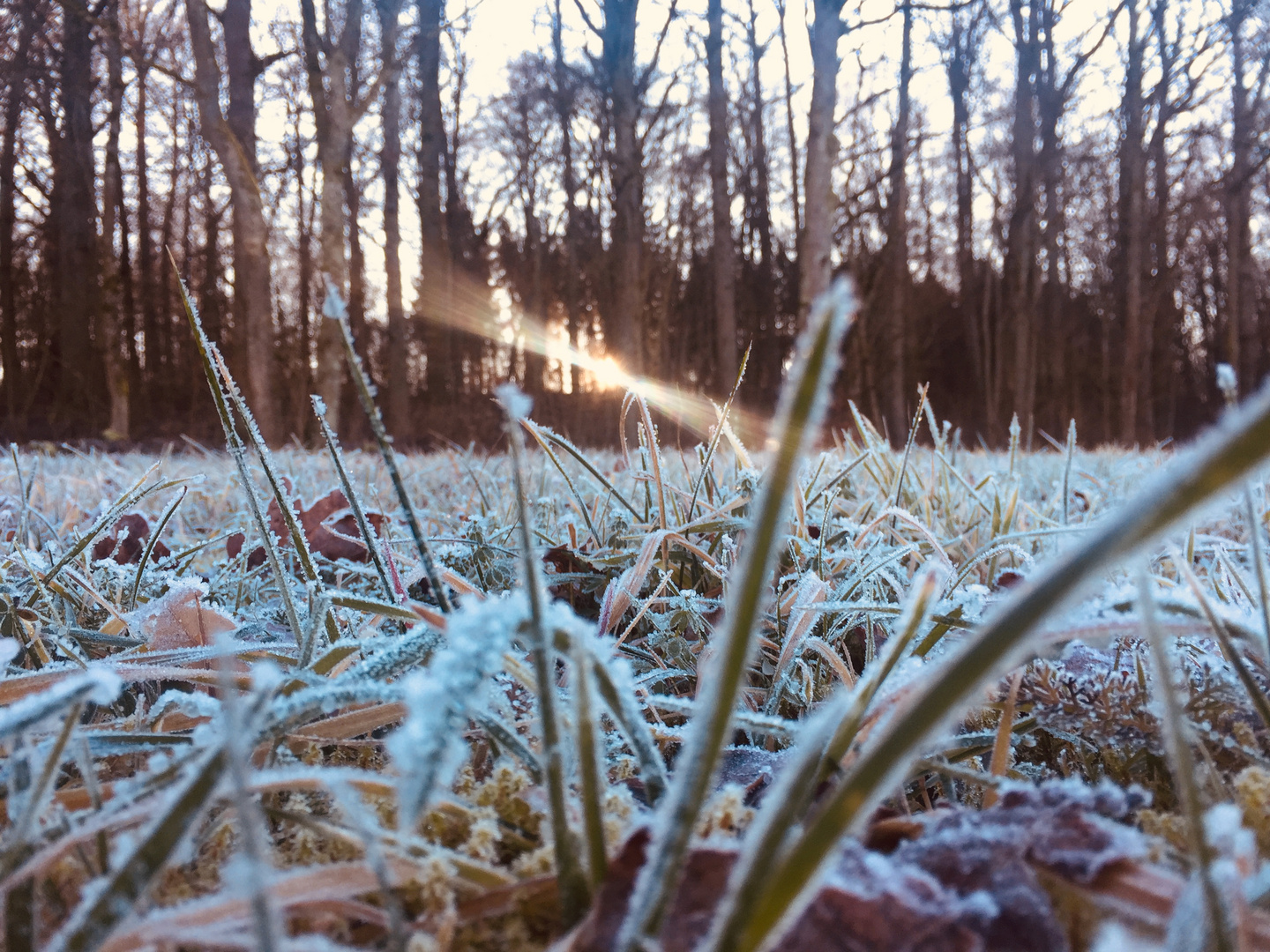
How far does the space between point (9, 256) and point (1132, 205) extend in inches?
792

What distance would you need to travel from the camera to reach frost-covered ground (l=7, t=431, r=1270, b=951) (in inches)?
12.5

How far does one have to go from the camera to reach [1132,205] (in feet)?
40.2

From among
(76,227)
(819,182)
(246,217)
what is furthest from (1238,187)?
(76,227)

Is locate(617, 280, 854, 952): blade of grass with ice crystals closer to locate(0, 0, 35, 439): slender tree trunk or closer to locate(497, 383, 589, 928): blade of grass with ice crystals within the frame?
locate(497, 383, 589, 928): blade of grass with ice crystals

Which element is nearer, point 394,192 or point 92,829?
point 92,829

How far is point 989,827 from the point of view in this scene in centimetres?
41

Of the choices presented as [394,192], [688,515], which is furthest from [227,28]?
[688,515]

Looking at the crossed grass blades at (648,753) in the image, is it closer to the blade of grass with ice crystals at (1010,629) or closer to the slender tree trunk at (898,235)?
the blade of grass with ice crystals at (1010,629)

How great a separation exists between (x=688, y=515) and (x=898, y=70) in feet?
55.2

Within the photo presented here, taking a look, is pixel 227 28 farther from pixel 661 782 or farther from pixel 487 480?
pixel 661 782

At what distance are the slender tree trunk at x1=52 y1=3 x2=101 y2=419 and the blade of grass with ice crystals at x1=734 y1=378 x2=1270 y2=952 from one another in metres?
16.9

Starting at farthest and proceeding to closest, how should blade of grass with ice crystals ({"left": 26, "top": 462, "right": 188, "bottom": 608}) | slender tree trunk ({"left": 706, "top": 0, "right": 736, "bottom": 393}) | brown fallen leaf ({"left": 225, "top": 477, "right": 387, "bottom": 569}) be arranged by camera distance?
slender tree trunk ({"left": 706, "top": 0, "right": 736, "bottom": 393}) → brown fallen leaf ({"left": 225, "top": 477, "right": 387, "bottom": 569}) → blade of grass with ice crystals ({"left": 26, "top": 462, "right": 188, "bottom": 608})

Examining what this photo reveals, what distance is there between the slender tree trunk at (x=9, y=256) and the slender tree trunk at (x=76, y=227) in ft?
2.40

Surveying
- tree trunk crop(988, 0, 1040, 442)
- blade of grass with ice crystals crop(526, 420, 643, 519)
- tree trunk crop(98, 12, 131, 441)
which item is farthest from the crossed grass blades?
tree trunk crop(988, 0, 1040, 442)
